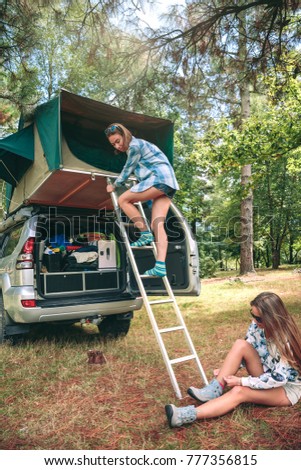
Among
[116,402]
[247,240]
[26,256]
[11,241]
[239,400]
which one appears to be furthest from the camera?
[247,240]

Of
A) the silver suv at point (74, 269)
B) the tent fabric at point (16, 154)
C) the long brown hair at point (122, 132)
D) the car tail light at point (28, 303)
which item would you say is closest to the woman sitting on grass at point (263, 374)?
the silver suv at point (74, 269)

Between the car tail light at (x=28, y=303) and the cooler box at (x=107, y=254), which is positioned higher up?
the cooler box at (x=107, y=254)

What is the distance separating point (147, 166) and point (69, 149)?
1.43 meters

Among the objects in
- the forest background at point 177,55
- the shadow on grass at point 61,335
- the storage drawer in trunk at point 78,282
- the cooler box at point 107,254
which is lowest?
the shadow on grass at point 61,335

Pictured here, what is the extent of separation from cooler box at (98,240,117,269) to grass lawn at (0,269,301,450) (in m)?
0.98

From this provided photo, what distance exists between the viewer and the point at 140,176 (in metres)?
3.59

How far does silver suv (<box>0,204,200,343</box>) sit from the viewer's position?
4.18 metres

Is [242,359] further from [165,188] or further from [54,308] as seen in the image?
[54,308]

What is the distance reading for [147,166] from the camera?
11.7ft

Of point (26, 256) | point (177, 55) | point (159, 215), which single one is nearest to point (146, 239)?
point (159, 215)

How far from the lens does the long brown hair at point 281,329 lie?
248cm

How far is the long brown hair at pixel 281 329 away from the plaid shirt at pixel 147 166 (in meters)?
1.44

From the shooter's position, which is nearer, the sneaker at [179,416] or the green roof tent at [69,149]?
the sneaker at [179,416]

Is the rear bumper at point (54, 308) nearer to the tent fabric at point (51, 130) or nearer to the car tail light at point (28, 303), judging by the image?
the car tail light at point (28, 303)
